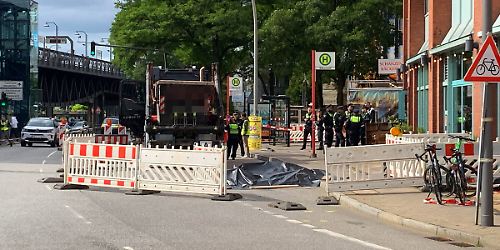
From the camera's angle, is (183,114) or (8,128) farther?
(8,128)

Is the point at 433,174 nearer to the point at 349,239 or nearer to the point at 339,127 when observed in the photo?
the point at 349,239

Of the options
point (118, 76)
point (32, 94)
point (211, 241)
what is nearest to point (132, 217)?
point (211, 241)

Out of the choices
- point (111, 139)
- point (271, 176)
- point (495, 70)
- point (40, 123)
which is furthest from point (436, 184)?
point (40, 123)

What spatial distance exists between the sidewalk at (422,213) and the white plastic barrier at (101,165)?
15.7ft

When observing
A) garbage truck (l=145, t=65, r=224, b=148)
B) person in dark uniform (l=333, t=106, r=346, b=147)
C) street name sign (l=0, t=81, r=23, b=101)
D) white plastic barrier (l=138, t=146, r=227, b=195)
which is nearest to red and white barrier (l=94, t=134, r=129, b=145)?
garbage truck (l=145, t=65, r=224, b=148)

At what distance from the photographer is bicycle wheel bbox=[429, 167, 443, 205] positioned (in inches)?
555

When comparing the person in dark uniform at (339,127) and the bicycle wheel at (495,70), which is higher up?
the bicycle wheel at (495,70)

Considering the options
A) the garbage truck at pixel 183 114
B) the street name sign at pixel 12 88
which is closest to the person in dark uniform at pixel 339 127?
the garbage truck at pixel 183 114

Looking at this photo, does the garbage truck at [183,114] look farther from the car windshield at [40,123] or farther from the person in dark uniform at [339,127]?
the car windshield at [40,123]

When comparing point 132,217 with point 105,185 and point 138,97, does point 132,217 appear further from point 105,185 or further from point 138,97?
point 138,97

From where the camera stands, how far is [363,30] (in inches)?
1750

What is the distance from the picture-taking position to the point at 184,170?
16219 millimetres

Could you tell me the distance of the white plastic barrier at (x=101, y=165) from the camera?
668 inches

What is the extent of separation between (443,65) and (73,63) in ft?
180
